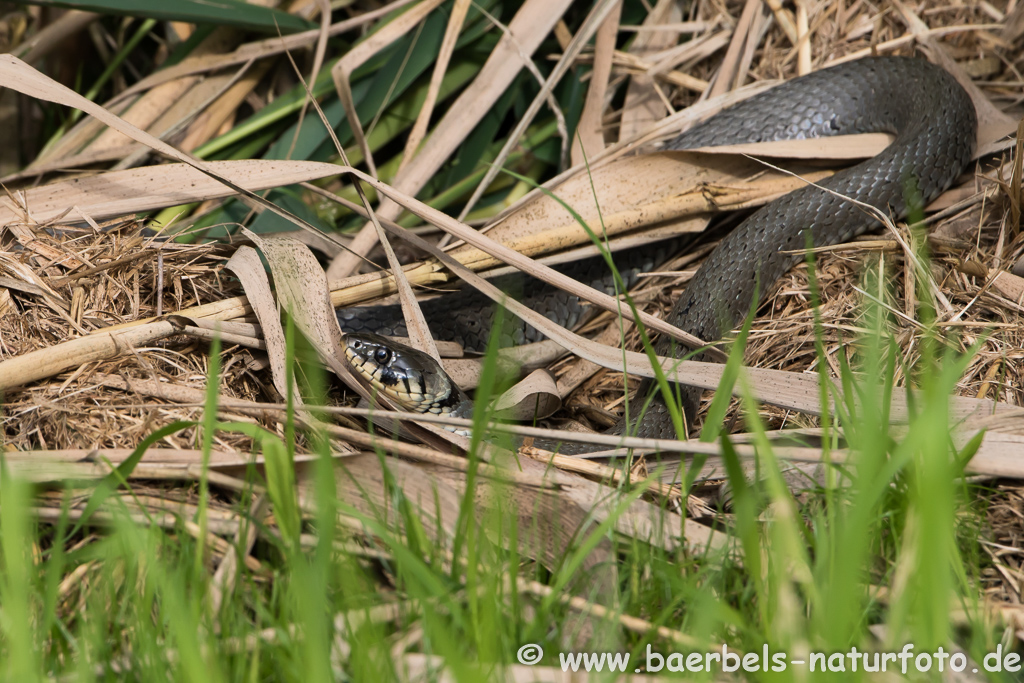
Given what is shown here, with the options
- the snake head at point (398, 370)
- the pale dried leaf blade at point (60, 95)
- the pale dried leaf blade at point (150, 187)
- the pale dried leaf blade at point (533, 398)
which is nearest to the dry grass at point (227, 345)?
the pale dried leaf blade at point (150, 187)

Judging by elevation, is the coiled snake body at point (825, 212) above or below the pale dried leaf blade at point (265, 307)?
above

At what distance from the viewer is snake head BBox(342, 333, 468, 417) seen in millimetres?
3029

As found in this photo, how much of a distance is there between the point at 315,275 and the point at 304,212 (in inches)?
35.2

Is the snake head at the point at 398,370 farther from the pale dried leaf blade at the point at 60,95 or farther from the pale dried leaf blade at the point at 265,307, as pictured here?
the pale dried leaf blade at the point at 60,95

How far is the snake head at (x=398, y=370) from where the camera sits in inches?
119

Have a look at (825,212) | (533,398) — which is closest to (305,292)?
(533,398)

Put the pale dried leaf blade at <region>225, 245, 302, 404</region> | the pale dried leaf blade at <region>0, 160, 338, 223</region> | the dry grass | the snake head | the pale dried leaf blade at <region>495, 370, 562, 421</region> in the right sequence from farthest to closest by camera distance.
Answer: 1. the snake head
2. the pale dried leaf blade at <region>495, 370, 562, 421</region>
3. the pale dried leaf blade at <region>0, 160, 338, 223</region>
4. the pale dried leaf blade at <region>225, 245, 302, 404</region>
5. the dry grass

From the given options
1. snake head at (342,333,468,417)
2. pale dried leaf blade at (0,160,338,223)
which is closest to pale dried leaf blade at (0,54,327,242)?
pale dried leaf blade at (0,160,338,223)

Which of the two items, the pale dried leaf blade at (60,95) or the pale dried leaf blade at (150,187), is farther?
the pale dried leaf blade at (150,187)

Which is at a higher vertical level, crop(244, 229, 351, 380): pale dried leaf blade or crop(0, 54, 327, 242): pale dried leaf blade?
crop(0, 54, 327, 242): pale dried leaf blade

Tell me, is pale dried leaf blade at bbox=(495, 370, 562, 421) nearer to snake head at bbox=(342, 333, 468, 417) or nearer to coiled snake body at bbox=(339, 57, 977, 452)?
snake head at bbox=(342, 333, 468, 417)

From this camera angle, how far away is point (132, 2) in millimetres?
3344

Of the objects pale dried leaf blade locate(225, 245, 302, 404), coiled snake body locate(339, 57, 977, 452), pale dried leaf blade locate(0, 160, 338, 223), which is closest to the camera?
pale dried leaf blade locate(225, 245, 302, 404)

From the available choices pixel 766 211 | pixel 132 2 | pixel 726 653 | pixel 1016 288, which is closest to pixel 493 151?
pixel 766 211
